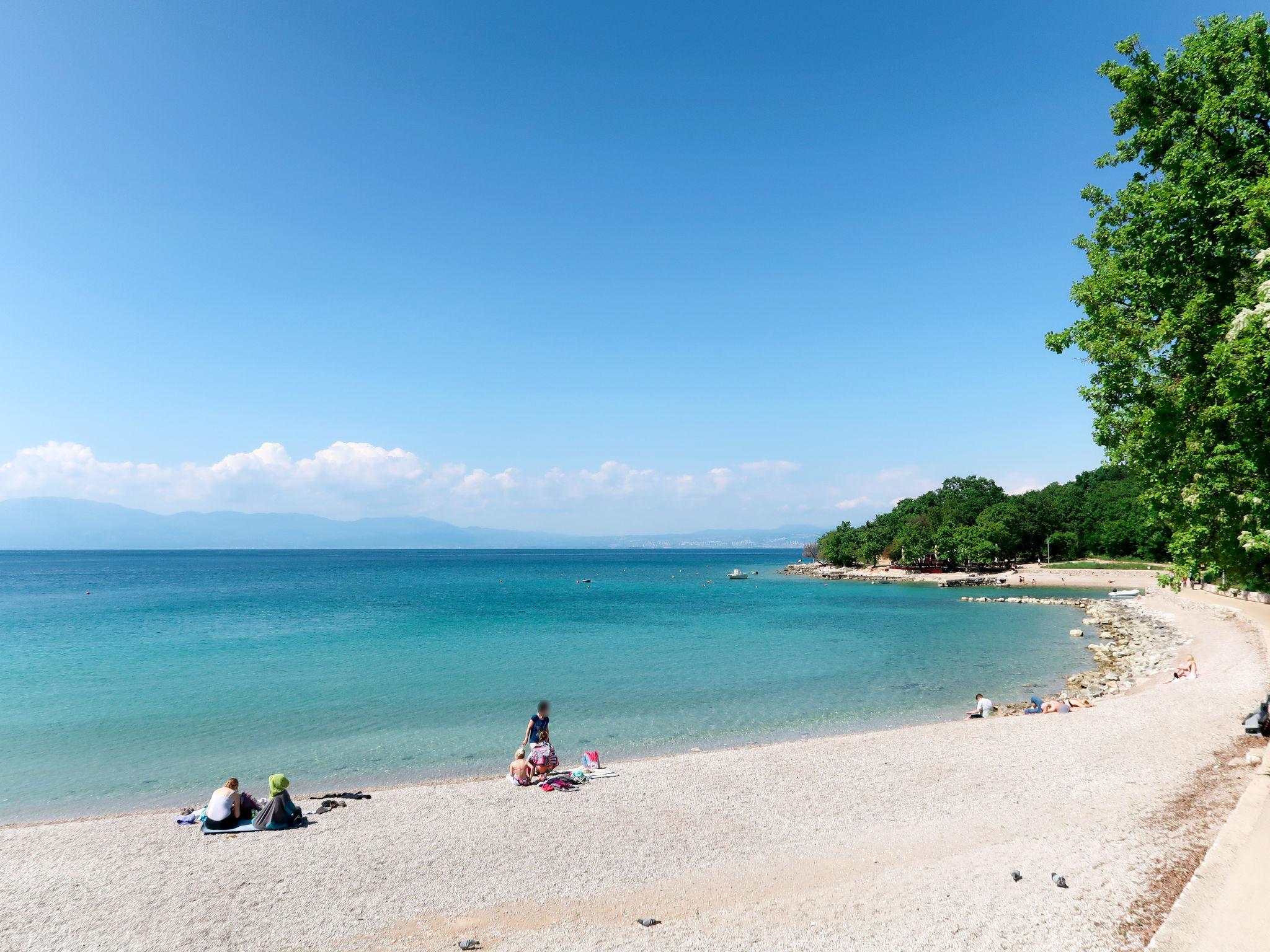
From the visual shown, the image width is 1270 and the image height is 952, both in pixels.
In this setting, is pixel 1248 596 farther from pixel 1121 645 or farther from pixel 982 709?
pixel 982 709

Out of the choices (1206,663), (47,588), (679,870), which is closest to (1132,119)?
(679,870)

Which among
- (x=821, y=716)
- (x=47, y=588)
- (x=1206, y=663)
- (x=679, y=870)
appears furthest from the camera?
(x=47, y=588)

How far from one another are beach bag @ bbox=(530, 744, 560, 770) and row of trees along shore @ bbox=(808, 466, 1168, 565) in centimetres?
10682

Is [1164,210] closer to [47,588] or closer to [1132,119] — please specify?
[1132,119]

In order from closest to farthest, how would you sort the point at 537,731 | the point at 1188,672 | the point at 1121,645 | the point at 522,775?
1. the point at 522,775
2. the point at 537,731
3. the point at 1188,672
4. the point at 1121,645

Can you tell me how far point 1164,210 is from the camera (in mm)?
13086

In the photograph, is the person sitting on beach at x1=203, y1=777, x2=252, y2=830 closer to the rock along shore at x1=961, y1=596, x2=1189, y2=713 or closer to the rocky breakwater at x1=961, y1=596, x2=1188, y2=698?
the rock along shore at x1=961, y1=596, x2=1189, y2=713

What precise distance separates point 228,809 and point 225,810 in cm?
5

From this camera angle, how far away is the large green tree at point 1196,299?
467 inches

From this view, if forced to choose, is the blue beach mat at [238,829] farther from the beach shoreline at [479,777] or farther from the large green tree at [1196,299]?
the large green tree at [1196,299]

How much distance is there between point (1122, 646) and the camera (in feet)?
132

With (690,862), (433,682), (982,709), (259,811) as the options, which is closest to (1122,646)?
(982,709)

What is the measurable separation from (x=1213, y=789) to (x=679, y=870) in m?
12.0

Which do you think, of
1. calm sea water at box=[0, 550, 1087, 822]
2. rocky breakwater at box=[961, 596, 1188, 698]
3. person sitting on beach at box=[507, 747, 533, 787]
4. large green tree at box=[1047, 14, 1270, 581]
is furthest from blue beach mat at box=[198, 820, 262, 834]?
rocky breakwater at box=[961, 596, 1188, 698]
